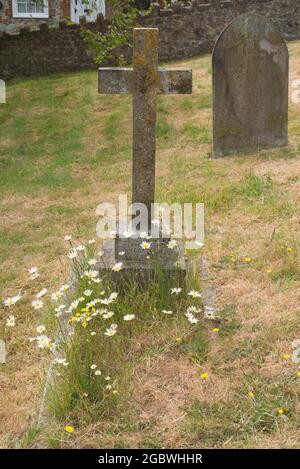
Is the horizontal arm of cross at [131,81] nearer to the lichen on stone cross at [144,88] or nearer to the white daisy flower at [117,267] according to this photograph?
the lichen on stone cross at [144,88]

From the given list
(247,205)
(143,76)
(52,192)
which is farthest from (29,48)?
(143,76)

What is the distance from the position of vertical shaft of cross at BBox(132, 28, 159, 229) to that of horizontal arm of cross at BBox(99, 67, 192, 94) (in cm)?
6

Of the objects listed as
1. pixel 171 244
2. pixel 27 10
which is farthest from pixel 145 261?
pixel 27 10

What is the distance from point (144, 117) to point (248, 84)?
13.3 ft

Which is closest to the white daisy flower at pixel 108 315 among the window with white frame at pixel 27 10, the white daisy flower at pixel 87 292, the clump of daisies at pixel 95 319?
the clump of daisies at pixel 95 319

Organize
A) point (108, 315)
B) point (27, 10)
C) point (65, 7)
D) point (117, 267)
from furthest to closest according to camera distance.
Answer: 1. point (27, 10)
2. point (65, 7)
3. point (117, 267)
4. point (108, 315)

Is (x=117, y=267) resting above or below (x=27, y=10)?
below

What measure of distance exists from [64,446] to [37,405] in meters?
0.50

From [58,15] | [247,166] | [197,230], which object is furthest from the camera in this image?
[58,15]

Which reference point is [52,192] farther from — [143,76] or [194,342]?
[194,342]

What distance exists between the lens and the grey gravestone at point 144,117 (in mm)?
4406

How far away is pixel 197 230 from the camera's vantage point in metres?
5.93

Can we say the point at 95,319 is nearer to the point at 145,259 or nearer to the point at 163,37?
the point at 145,259

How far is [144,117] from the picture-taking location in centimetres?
447
